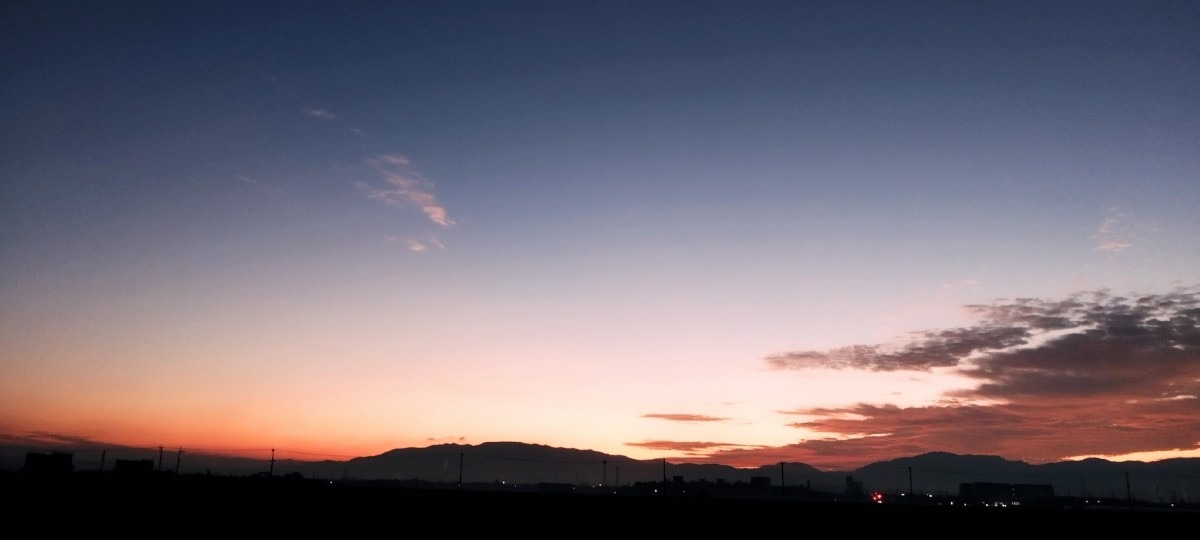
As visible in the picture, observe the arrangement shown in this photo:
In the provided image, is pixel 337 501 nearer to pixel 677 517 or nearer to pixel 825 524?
pixel 677 517

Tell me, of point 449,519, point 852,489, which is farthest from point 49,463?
point 852,489

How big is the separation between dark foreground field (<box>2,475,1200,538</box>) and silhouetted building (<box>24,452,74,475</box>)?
85.1 ft

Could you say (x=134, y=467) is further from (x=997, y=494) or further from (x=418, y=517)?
(x=997, y=494)

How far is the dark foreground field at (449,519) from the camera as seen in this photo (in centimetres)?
1789

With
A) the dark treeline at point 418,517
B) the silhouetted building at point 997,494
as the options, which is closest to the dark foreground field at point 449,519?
the dark treeline at point 418,517

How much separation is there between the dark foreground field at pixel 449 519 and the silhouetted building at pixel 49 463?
2594cm

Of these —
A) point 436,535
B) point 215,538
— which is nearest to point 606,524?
point 436,535

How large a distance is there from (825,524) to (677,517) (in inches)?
176

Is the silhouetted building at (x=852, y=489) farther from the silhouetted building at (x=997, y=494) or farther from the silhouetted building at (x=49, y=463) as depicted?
the silhouetted building at (x=49, y=463)

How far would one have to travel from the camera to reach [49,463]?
51750 millimetres

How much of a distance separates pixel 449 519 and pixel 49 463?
4492 centimetres

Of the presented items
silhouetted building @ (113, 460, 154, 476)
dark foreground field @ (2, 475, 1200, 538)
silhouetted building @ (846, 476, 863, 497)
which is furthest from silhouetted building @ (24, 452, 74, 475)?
silhouetted building @ (846, 476, 863, 497)

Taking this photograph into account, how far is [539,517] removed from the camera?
74.0 ft

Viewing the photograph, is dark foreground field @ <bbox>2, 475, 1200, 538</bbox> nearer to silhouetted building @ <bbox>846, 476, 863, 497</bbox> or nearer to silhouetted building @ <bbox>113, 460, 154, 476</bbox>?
silhouetted building @ <bbox>113, 460, 154, 476</bbox>
